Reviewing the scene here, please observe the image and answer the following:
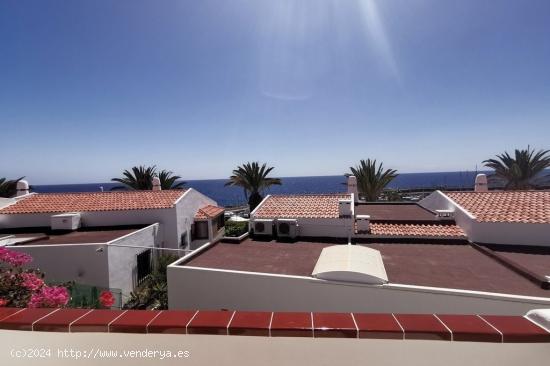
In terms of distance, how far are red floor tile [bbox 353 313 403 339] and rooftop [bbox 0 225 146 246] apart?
55.2 ft

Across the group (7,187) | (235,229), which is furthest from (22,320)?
(7,187)

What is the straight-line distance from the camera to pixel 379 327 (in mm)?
2348

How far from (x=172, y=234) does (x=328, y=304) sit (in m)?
14.4

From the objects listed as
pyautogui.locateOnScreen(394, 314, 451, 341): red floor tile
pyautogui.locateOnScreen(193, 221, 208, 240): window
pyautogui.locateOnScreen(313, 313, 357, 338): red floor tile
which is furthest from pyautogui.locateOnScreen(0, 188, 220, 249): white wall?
pyautogui.locateOnScreen(394, 314, 451, 341): red floor tile

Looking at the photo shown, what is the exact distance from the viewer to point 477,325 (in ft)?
7.71

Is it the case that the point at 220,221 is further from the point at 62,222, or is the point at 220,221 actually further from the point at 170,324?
the point at 170,324

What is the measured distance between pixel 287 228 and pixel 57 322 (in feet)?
43.4

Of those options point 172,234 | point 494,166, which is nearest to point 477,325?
point 172,234

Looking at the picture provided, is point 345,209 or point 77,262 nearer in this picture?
point 77,262

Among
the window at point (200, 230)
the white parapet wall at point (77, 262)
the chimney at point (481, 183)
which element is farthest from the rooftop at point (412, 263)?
the window at point (200, 230)

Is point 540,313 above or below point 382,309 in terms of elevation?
above

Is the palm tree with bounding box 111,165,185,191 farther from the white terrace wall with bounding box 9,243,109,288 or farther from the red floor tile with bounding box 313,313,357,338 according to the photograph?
the red floor tile with bounding box 313,313,357,338

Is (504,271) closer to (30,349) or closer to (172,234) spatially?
(30,349)

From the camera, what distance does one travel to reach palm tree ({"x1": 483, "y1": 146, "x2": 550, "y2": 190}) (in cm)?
3156
